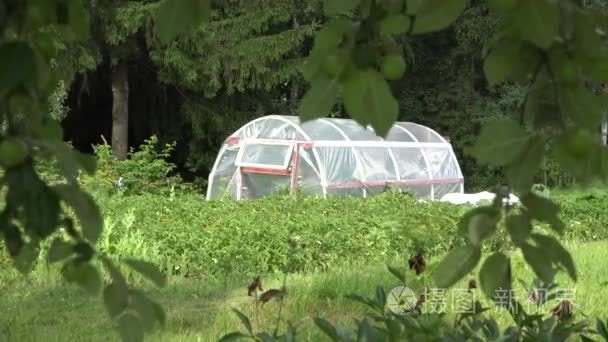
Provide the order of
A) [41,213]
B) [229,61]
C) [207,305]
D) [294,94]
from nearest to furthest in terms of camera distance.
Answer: [41,213]
[207,305]
[229,61]
[294,94]

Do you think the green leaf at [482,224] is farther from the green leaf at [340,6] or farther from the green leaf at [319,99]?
the green leaf at [340,6]

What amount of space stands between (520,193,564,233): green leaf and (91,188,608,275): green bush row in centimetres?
334

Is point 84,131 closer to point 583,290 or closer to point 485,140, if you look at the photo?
point 583,290

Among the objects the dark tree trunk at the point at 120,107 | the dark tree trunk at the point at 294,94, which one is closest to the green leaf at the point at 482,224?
the dark tree trunk at the point at 120,107

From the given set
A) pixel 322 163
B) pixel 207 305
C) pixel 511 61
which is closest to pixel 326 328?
pixel 511 61

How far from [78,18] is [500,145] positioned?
1.86ft

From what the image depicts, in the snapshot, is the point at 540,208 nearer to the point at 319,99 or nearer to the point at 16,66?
the point at 319,99

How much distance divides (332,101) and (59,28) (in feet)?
1.64

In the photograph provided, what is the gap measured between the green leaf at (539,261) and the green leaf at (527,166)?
0.25 ft

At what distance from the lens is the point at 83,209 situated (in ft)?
2.70

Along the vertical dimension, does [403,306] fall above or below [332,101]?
below

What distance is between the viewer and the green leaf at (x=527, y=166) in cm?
86

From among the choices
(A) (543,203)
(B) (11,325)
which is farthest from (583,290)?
(A) (543,203)

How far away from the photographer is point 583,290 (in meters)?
4.17
